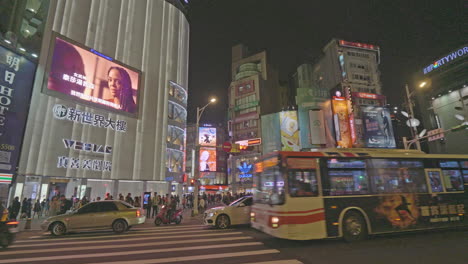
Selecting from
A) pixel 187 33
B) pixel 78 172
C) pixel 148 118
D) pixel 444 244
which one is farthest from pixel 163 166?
pixel 444 244

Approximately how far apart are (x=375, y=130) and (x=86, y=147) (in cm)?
4884

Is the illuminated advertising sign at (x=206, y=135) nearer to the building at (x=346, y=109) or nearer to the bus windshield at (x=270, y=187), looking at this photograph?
the building at (x=346, y=109)

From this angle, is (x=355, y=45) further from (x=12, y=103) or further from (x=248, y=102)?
(x=12, y=103)

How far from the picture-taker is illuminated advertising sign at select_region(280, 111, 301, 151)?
53.3 meters

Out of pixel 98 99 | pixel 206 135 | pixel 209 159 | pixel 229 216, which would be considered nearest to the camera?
pixel 229 216

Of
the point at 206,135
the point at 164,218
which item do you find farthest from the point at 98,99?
the point at 206,135

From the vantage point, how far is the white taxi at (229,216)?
39.0 feet

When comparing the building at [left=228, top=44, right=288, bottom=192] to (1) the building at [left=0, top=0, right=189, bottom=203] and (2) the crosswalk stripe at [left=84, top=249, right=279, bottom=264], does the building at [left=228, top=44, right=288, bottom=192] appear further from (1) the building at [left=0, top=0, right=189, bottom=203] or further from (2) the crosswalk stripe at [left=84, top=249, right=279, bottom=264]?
(2) the crosswalk stripe at [left=84, top=249, right=279, bottom=264]

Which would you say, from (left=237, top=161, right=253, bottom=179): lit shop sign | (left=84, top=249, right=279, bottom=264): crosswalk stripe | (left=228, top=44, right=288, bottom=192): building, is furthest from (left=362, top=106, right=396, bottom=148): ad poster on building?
(left=84, top=249, right=279, bottom=264): crosswalk stripe

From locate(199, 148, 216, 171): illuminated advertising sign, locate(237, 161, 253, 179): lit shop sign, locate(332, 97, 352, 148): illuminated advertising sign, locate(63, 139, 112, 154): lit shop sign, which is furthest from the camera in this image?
locate(237, 161, 253, 179): lit shop sign

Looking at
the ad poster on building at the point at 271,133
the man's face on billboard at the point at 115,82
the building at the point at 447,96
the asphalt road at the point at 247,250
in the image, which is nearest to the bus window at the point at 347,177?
the asphalt road at the point at 247,250

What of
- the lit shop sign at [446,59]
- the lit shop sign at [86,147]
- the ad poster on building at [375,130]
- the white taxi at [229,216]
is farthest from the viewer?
the ad poster on building at [375,130]

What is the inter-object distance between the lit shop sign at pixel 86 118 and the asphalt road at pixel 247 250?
16676mm

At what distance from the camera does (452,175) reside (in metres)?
10.1
